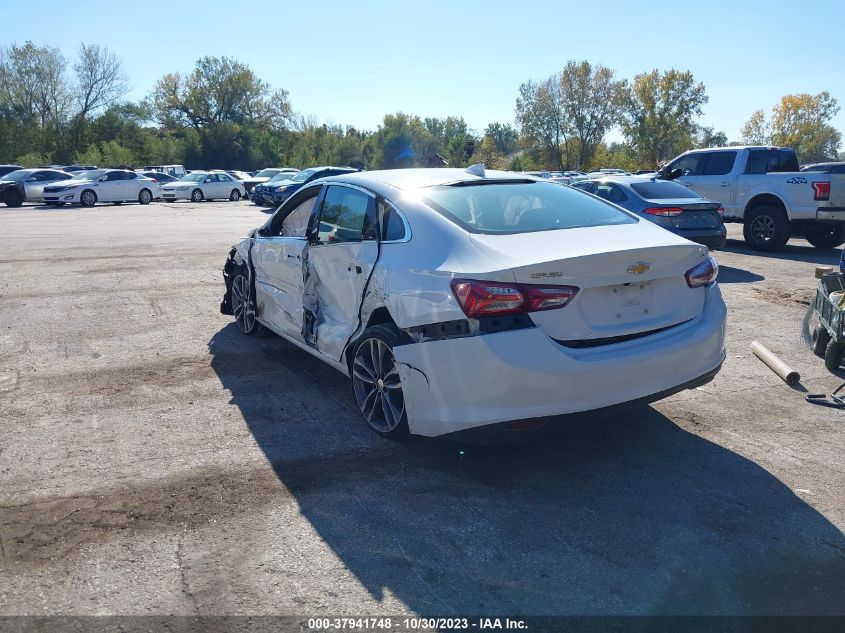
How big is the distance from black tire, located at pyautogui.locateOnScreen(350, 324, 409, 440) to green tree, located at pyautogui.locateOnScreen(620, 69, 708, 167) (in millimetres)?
73894

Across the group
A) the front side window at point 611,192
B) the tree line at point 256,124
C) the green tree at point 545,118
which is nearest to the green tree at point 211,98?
the tree line at point 256,124

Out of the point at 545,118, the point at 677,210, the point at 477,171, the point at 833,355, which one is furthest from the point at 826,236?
the point at 545,118

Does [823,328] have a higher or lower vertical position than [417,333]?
lower

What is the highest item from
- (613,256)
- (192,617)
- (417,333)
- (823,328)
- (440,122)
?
(440,122)

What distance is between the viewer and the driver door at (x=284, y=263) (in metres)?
5.88

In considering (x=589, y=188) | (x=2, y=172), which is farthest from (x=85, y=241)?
(x=2, y=172)

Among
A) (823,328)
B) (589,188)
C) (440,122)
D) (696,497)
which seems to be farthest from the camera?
(440,122)

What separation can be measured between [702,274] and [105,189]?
1262 inches

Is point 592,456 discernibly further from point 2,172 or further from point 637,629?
point 2,172

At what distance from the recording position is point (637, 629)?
2859 millimetres

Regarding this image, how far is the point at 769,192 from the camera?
1473cm

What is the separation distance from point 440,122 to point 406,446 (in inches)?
5134

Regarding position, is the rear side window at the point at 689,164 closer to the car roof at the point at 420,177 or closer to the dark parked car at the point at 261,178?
the car roof at the point at 420,177

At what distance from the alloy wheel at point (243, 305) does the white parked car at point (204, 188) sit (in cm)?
3115
